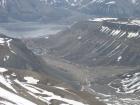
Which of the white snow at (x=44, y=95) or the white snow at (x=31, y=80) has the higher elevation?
the white snow at (x=31, y=80)

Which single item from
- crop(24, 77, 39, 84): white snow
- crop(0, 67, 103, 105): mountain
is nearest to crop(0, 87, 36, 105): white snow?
crop(0, 67, 103, 105): mountain

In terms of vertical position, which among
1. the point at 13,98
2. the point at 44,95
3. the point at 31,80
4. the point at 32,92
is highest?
the point at 31,80

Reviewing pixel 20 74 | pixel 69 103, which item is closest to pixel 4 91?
pixel 69 103

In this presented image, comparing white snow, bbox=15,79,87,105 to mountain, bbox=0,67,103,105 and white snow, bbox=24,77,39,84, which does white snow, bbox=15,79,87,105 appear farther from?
white snow, bbox=24,77,39,84

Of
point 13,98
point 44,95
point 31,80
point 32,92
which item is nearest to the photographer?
point 13,98

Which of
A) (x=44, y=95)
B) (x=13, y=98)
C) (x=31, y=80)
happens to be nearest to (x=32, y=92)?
(x=44, y=95)

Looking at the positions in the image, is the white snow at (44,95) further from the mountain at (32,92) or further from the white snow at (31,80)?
the white snow at (31,80)

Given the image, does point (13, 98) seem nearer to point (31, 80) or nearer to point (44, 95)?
point (44, 95)

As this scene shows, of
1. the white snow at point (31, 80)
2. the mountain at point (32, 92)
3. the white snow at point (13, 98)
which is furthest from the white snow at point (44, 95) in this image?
the white snow at point (31, 80)

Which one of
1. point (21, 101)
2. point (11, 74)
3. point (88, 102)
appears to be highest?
point (11, 74)

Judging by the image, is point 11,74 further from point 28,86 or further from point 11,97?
point 11,97

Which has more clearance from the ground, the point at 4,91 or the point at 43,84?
the point at 43,84
